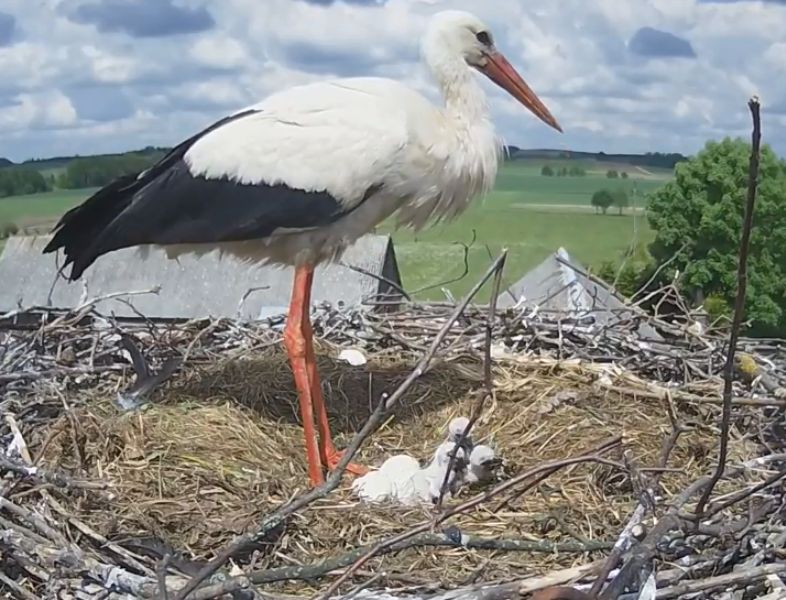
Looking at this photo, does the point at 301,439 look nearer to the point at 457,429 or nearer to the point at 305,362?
the point at 305,362

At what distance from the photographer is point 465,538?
1.70 m

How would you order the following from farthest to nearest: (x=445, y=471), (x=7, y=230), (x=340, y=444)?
(x=7, y=230)
(x=340, y=444)
(x=445, y=471)

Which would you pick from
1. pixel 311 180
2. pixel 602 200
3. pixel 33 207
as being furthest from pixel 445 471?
pixel 33 207

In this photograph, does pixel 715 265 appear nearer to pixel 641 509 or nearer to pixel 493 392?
pixel 493 392

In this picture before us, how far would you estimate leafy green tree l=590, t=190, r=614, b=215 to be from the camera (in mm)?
4410

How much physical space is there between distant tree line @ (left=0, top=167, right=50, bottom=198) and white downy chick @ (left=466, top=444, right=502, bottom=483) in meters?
2.71

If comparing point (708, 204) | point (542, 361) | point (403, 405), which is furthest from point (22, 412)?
point (708, 204)

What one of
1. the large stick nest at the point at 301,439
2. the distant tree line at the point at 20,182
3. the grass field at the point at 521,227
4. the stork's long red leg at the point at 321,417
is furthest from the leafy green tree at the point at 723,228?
the distant tree line at the point at 20,182

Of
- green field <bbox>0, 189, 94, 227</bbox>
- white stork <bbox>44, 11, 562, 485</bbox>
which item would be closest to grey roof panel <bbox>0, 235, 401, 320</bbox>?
green field <bbox>0, 189, 94, 227</bbox>

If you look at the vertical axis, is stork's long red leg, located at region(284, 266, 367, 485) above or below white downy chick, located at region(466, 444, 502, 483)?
above

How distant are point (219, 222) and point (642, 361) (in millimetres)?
1259

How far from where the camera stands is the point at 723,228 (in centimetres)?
446

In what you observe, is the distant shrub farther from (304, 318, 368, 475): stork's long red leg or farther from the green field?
(304, 318, 368, 475): stork's long red leg

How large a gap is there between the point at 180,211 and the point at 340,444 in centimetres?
74
